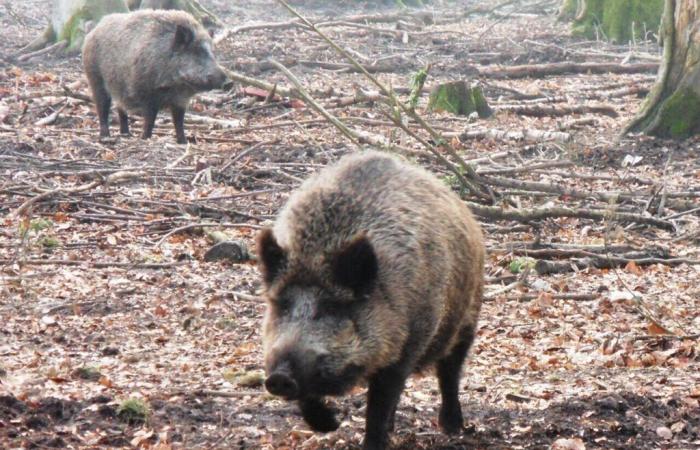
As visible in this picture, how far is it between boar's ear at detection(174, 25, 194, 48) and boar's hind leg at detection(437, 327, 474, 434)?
8.95 m

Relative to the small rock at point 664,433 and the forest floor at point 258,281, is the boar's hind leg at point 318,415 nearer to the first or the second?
the forest floor at point 258,281

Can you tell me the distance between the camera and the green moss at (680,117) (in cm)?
1245

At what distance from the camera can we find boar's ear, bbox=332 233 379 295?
14.1ft

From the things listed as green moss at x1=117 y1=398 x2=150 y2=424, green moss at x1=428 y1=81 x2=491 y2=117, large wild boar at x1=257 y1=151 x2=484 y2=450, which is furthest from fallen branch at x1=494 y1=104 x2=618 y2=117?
green moss at x1=117 y1=398 x2=150 y2=424

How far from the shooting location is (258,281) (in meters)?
7.70

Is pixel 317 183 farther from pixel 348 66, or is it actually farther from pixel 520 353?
pixel 348 66

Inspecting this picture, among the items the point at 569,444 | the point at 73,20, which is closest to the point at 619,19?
the point at 73,20

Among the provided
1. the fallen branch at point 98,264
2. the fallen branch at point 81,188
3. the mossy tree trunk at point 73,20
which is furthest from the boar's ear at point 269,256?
the mossy tree trunk at point 73,20

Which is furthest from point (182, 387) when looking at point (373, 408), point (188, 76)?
Result: point (188, 76)

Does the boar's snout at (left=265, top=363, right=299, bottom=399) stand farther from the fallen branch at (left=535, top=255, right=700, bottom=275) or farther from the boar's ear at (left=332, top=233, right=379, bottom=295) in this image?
the fallen branch at (left=535, top=255, right=700, bottom=275)

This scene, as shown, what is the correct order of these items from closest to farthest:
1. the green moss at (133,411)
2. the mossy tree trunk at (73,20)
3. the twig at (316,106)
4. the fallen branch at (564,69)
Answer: the green moss at (133,411)
the twig at (316,106)
the fallen branch at (564,69)
the mossy tree trunk at (73,20)

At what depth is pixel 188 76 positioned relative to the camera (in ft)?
43.9

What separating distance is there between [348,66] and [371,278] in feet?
45.3

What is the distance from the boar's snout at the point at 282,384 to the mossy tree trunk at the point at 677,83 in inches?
374
